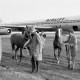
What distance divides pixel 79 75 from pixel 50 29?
84.7ft

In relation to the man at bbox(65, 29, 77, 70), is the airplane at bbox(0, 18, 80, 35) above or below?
below

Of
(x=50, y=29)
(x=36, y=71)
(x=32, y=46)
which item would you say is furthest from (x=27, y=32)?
(x=50, y=29)

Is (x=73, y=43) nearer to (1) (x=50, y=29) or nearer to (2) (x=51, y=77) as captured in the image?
(2) (x=51, y=77)

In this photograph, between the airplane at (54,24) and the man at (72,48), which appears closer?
the man at (72,48)

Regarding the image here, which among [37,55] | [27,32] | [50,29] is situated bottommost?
[50,29]

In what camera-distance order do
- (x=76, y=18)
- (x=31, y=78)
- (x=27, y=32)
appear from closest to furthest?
(x=31, y=78), (x=27, y=32), (x=76, y=18)

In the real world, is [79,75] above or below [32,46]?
below

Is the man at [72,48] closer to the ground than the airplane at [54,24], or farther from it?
farther from it

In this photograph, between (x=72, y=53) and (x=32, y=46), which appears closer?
(x=32, y=46)

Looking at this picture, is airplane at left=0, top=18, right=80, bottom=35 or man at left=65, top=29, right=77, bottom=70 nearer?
man at left=65, top=29, right=77, bottom=70

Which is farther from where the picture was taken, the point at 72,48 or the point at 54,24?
the point at 54,24

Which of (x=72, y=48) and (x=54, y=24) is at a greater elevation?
(x=72, y=48)

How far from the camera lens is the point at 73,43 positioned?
8.19m

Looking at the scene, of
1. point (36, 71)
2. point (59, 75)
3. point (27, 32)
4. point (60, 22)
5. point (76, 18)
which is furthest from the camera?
point (60, 22)
